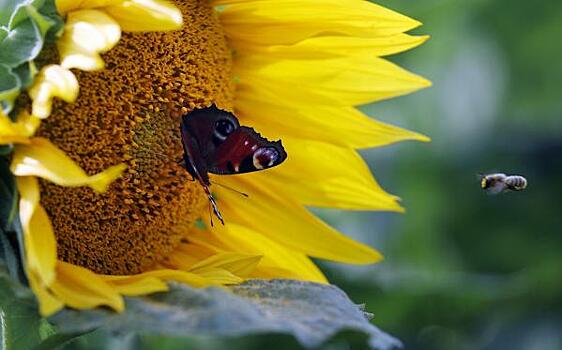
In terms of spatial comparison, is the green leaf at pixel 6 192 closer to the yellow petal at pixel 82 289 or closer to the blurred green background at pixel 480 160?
the yellow petal at pixel 82 289

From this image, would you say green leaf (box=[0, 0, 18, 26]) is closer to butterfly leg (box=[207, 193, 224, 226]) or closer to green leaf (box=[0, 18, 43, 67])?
green leaf (box=[0, 18, 43, 67])

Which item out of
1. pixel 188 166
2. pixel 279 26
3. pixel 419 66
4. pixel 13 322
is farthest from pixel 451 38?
pixel 13 322

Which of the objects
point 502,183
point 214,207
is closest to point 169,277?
point 214,207

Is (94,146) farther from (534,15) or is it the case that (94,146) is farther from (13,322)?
(534,15)

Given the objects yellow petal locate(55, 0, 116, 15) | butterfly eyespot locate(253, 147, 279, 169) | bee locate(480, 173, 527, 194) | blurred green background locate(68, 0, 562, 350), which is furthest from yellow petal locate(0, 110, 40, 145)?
blurred green background locate(68, 0, 562, 350)

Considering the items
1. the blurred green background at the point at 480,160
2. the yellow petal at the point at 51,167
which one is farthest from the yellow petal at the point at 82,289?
the blurred green background at the point at 480,160

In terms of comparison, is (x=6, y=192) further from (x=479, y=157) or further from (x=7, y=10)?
(x=479, y=157)
